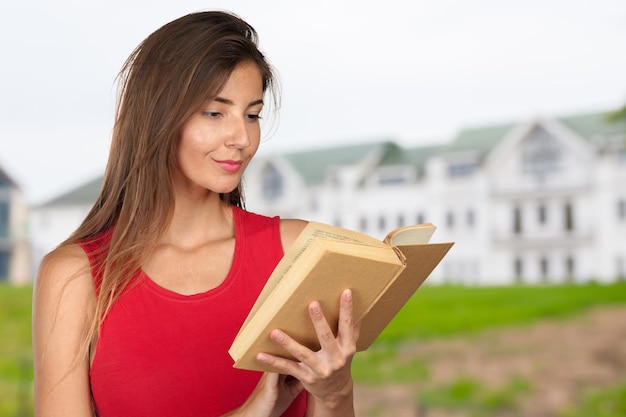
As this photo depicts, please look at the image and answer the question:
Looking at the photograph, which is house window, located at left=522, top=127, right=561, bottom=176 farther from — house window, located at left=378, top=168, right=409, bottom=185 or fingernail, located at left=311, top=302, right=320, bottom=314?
fingernail, located at left=311, top=302, right=320, bottom=314

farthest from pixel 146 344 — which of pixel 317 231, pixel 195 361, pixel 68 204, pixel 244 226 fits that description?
pixel 68 204

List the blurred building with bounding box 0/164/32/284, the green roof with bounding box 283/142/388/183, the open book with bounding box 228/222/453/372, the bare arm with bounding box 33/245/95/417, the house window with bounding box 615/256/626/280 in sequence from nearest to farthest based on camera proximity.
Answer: the open book with bounding box 228/222/453/372 < the bare arm with bounding box 33/245/95/417 < the house window with bounding box 615/256/626/280 < the blurred building with bounding box 0/164/32/284 < the green roof with bounding box 283/142/388/183

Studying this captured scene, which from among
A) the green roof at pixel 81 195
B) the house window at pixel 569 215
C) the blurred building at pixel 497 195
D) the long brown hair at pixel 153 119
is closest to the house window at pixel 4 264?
the green roof at pixel 81 195

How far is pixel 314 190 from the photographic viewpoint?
658 cm

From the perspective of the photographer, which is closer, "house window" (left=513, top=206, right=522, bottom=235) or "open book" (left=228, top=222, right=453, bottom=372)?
"open book" (left=228, top=222, right=453, bottom=372)

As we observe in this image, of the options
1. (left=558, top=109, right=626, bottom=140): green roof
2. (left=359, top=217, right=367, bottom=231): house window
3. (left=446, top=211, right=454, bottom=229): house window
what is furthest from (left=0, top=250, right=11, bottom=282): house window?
(left=558, top=109, right=626, bottom=140): green roof

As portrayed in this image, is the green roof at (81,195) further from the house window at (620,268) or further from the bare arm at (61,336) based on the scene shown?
the bare arm at (61,336)

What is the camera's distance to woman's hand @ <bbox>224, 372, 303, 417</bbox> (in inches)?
37.8

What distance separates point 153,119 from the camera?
101 centimetres

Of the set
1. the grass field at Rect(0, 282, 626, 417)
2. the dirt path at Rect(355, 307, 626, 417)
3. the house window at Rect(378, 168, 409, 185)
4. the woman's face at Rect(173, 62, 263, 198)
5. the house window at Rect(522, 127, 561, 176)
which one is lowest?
the dirt path at Rect(355, 307, 626, 417)

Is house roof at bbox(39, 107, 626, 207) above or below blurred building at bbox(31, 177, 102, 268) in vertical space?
above

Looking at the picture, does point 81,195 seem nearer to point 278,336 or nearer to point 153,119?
point 153,119

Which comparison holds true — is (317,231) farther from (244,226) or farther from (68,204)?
(68,204)

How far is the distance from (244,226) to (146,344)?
19 centimetres
